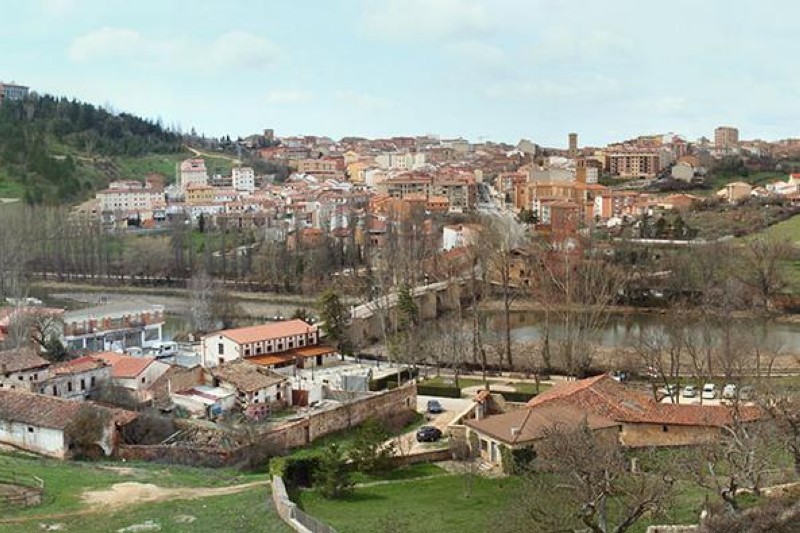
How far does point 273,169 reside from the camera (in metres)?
101

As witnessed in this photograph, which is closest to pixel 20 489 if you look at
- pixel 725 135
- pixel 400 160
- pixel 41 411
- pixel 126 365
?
pixel 41 411

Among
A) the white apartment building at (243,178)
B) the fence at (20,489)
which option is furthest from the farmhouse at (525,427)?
the white apartment building at (243,178)

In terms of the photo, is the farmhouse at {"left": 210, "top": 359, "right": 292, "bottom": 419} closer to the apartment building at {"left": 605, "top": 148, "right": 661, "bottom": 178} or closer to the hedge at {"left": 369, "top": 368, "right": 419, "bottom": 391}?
the hedge at {"left": 369, "top": 368, "right": 419, "bottom": 391}

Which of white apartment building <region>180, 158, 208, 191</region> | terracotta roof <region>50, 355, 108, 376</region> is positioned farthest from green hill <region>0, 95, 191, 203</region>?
terracotta roof <region>50, 355, 108, 376</region>

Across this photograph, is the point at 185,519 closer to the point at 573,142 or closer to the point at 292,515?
the point at 292,515

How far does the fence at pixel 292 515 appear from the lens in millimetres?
11304

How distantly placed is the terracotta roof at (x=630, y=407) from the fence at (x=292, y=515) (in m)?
5.92

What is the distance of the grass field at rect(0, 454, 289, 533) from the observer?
40.0ft

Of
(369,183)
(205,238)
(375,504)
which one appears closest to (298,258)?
(205,238)

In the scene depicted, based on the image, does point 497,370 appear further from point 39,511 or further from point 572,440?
point 39,511

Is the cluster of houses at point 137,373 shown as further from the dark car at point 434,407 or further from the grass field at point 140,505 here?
the dark car at point 434,407

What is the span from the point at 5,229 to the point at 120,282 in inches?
260

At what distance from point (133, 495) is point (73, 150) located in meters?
74.2

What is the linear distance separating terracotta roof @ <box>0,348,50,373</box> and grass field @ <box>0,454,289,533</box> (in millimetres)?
5538
